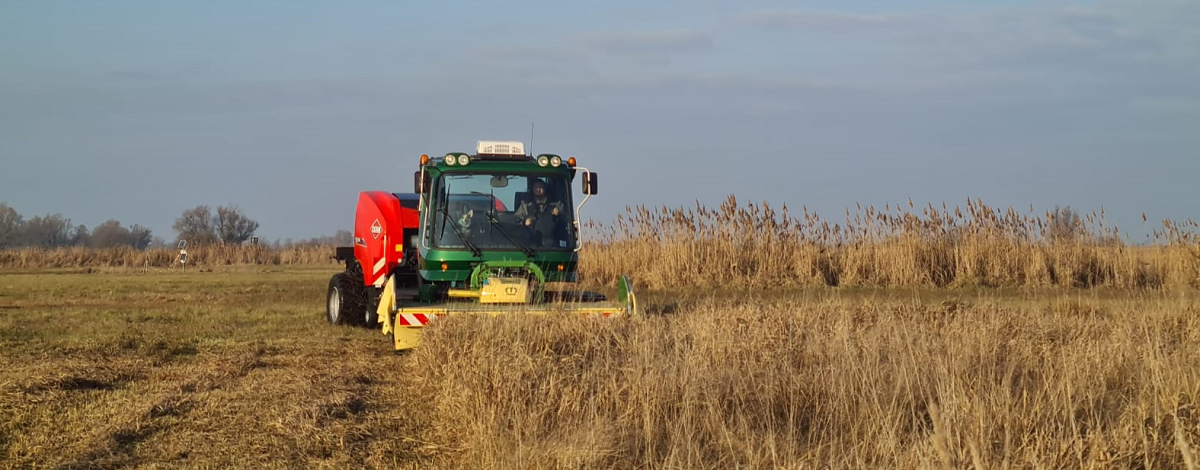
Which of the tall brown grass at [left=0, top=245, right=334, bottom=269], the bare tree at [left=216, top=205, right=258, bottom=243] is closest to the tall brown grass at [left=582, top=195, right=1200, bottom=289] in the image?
the tall brown grass at [left=0, top=245, right=334, bottom=269]

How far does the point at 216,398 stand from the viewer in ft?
25.2

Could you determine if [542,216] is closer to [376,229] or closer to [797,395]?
[376,229]

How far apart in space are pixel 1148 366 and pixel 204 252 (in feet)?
137

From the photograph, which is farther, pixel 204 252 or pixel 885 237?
pixel 204 252

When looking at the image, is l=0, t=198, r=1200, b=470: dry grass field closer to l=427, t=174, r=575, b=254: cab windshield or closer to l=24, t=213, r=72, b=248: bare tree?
l=427, t=174, r=575, b=254: cab windshield

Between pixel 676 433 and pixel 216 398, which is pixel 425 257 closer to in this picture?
pixel 216 398

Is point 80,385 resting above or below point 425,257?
below

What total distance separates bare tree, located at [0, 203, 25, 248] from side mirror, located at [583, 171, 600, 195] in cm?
9097

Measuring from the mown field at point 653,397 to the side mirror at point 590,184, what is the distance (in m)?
2.36

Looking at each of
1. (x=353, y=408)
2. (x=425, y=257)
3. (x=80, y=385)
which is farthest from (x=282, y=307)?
(x=353, y=408)

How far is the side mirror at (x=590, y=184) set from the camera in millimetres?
11703

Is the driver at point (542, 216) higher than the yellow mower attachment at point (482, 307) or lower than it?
higher

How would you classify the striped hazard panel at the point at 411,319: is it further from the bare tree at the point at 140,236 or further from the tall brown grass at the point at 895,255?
the bare tree at the point at 140,236

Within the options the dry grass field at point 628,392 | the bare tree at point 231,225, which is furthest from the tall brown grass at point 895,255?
the bare tree at point 231,225
